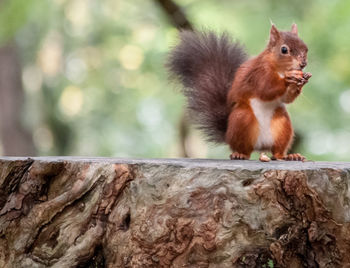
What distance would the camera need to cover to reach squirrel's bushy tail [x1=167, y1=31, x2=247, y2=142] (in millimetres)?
2354

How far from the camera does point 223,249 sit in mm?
1585

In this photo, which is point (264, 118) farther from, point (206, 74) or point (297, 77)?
point (206, 74)

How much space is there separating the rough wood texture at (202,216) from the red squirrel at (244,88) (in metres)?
0.51

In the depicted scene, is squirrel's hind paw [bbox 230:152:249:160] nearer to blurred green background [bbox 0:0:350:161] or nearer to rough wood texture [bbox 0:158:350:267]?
rough wood texture [bbox 0:158:350:267]

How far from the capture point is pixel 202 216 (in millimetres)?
1594

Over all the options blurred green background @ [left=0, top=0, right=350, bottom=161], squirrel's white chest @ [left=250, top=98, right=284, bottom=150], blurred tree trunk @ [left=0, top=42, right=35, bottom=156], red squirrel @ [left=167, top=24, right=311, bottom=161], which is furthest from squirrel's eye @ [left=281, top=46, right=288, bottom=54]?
blurred tree trunk @ [left=0, top=42, right=35, bottom=156]

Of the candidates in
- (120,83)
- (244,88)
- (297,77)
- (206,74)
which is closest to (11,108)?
(120,83)

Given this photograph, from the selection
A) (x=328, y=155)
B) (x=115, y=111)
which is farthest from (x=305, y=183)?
(x=115, y=111)

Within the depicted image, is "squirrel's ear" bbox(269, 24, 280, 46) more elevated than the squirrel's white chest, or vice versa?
"squirrel's ear" bbox(269, 24, 280, 46)

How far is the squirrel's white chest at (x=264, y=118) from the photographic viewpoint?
2.21m

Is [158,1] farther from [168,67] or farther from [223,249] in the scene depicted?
[223,249]

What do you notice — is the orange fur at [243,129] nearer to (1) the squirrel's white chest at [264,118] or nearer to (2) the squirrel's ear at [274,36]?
(1) the squirrel's white chest at [264,118]

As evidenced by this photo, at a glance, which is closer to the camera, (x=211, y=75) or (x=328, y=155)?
(x=211, y=75)

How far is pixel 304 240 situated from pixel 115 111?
241 inches
